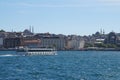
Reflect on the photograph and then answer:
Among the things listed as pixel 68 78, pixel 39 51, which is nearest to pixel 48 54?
pixel 39 51

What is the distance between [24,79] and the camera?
42938 millimetres

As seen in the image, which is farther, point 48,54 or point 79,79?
point 48,54

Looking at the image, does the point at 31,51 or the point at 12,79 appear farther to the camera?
the point at 31,51

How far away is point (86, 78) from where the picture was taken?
44.4 metres

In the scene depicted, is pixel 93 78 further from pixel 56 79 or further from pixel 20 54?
pixel 20 54

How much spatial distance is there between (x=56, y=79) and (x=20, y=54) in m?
87.4

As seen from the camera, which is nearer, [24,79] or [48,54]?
[24,79]

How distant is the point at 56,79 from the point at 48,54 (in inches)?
3523

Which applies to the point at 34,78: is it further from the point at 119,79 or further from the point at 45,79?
the point at 119,79

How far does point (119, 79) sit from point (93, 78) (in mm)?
2562

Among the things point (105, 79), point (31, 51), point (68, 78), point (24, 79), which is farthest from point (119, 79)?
point (31, 51)

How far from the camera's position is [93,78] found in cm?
4453

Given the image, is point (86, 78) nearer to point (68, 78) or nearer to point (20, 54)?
point (68, 78)

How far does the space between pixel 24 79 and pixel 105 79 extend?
260 inches
